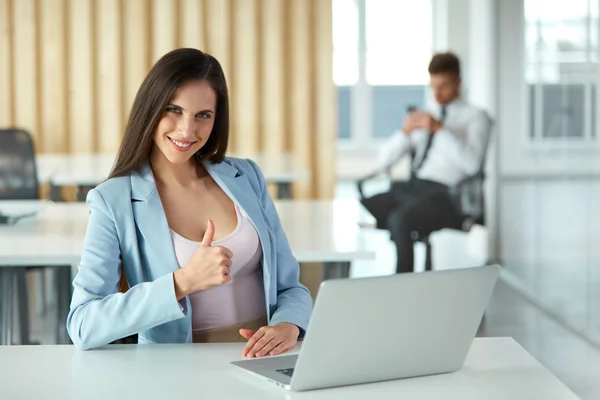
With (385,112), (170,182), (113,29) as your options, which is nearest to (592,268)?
(170,182)

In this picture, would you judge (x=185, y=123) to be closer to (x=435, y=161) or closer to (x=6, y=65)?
(x=435, y=161)

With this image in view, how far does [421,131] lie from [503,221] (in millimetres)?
1192

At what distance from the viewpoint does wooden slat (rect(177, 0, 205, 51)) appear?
7496mm

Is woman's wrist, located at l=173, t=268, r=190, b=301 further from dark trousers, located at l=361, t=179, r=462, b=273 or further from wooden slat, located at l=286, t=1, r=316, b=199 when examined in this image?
wooden slat, located at l=286, t=1, r=316, b=199

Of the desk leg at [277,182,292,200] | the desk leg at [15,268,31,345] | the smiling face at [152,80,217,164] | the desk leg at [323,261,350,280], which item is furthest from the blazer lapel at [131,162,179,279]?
the desk leg at [277,182,292,200]

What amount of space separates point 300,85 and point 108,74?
1.56 meters

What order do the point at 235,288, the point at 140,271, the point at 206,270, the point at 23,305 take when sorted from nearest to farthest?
1. the point at 206,270
2. the point at 140,271
3. the point at 235,288
4. the point at 23,305

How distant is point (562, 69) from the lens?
4895 mm

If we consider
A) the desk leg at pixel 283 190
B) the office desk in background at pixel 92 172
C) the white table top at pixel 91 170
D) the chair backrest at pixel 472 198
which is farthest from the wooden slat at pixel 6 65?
the chair backrest at pixel 472 198

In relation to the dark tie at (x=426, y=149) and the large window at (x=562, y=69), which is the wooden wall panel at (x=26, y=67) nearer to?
the dark tie at (x=426, y=149)

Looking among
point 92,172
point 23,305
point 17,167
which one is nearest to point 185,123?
point 23,305

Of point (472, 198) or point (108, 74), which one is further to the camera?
point (108, 74)

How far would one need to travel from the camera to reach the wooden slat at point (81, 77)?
742cm

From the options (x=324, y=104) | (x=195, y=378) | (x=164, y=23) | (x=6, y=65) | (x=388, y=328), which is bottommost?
(x=195, y=378)
